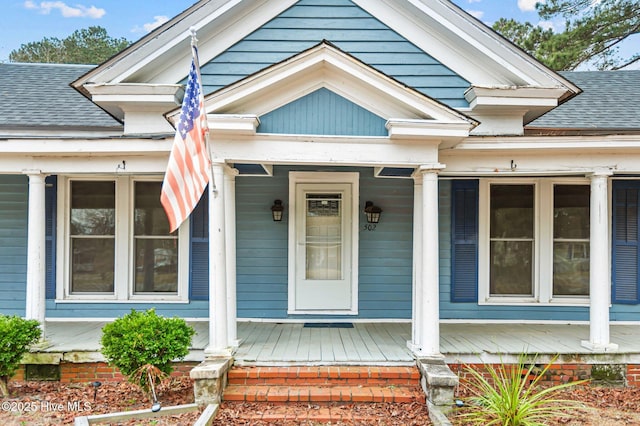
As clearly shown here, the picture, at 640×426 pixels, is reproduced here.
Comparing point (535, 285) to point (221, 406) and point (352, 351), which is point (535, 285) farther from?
point (221, 406)

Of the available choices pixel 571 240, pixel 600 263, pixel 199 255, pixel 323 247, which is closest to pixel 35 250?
pixel 199 255

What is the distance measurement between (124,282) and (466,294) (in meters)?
4.89

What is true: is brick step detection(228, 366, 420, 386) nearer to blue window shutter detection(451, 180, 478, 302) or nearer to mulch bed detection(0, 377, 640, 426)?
mulch bed detection(0, 377, 640, 426)

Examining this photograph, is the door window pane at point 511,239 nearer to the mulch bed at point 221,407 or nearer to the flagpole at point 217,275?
the mulch bed at point 221,407

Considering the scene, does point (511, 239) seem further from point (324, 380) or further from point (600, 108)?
point (324, 380)

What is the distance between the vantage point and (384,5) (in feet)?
17.8

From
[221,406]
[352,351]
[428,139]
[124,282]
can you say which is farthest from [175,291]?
[428,139]

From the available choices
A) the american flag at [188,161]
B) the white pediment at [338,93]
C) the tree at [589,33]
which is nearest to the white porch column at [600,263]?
the white pediment at [338,93]

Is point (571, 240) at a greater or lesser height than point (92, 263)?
greater

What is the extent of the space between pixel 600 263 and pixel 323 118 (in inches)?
138

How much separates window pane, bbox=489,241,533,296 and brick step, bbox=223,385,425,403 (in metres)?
2.60

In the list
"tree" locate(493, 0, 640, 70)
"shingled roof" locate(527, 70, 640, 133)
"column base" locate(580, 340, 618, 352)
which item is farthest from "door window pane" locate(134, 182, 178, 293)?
"tree" locate(493, 0, 640, 70)

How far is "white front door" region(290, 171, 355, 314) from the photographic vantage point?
5746 mm

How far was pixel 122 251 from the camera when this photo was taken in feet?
18.7
